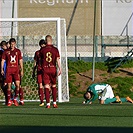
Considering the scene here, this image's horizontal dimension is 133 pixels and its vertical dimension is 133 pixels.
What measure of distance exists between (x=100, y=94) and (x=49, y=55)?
114 inches

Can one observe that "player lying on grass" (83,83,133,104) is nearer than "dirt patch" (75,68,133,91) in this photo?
Yes

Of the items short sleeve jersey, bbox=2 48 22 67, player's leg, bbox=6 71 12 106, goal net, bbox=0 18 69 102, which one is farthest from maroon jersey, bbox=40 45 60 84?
goal net, bbox=0 18 69 102

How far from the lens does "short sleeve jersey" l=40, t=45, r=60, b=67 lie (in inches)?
704

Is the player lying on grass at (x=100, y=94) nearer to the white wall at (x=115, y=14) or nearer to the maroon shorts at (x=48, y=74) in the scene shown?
the maroon shorts at (x=48, y=74)

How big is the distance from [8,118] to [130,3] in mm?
35026

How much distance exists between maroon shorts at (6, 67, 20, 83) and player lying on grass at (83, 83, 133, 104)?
1788 mm

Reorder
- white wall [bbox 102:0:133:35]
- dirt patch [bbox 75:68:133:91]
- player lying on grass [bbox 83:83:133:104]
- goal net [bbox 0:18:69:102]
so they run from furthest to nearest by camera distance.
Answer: white wall [bbox 102:0:133:35] < dirt patch [bbox 75:68:133:91] < goal net [bbox 0:18:69:102] < player lying on grass [bbox 83:83:133:104]

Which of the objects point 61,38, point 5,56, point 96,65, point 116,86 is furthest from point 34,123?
point 96,65

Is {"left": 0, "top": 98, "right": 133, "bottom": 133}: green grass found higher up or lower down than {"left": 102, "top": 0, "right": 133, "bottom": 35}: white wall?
lower down

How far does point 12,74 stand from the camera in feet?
63.8

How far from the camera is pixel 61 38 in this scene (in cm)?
2405
